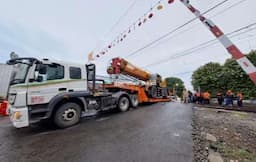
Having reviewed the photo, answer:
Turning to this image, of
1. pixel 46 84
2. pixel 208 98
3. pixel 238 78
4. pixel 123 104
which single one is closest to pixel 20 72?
pixel 46 84

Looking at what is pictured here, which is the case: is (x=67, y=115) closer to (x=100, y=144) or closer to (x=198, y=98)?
(x=100, y=144)

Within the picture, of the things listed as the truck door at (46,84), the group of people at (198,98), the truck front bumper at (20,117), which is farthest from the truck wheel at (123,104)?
the group of people at (198,98)

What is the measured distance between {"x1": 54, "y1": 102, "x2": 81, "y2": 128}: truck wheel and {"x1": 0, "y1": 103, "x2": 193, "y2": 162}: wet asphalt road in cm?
24

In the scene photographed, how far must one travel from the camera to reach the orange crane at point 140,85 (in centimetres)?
815

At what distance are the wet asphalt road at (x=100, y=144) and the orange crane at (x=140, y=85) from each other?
3592 millimetres

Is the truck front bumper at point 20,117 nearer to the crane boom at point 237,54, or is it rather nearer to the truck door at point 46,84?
the truck door at point 46,84

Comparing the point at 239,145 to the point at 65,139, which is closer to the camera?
the point at 239,145

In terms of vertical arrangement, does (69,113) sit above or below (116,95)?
below

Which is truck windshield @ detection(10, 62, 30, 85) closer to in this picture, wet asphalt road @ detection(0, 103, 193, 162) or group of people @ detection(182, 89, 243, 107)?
wet asphalt road @ detection(0, 103, 193, 162)

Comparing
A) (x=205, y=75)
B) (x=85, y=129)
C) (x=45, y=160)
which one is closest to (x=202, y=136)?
(x=85, y=129)

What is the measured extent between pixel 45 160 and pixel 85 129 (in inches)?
73.6

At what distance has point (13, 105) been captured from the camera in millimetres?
3994

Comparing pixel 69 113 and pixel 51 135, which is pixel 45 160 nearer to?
pixel 51 135

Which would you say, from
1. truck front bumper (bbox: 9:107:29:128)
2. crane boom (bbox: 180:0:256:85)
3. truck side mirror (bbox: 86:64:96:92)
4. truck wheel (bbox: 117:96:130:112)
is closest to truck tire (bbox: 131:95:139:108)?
truck wheel (bbox: 117:96:130:112)
